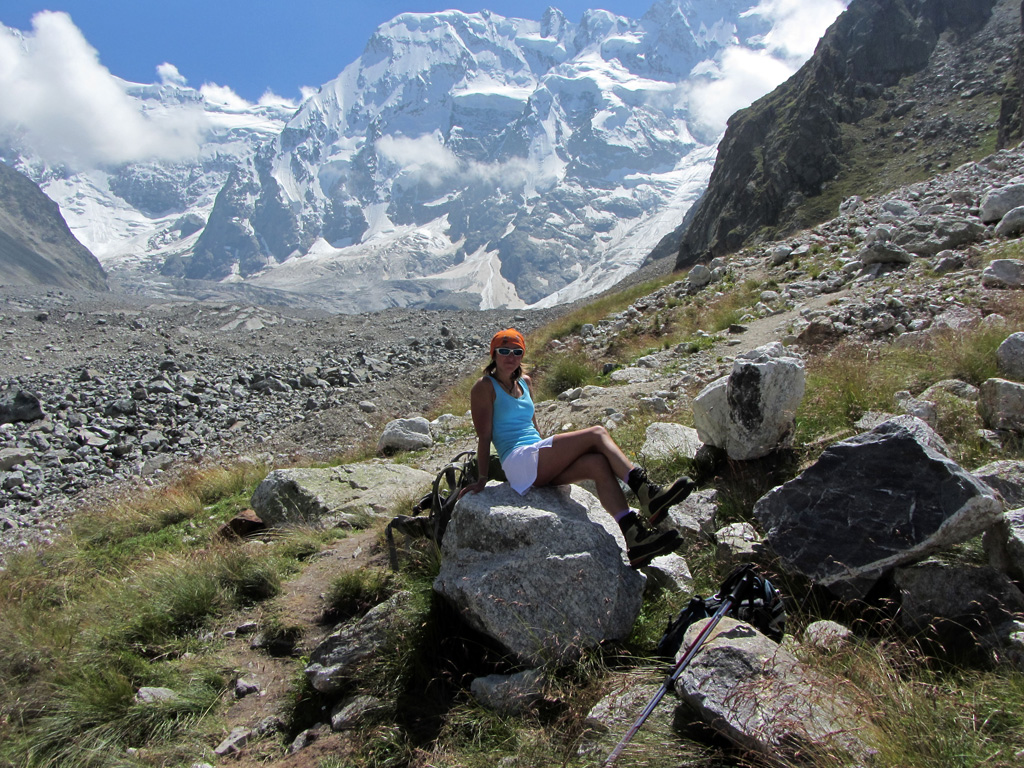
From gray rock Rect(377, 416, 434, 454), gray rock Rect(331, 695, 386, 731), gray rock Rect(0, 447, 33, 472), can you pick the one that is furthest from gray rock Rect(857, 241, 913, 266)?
gray rock Rect(0, 447, 33, 472)

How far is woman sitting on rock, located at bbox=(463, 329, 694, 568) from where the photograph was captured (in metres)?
4.08

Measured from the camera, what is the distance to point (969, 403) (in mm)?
5191

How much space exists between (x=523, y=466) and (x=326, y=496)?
150 inches

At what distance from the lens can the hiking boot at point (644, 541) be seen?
153 inches

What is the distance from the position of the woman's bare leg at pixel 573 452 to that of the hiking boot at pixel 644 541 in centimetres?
43

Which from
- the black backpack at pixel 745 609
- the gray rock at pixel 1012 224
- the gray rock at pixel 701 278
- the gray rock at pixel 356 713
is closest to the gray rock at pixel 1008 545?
the black backpack at pixel 745 609

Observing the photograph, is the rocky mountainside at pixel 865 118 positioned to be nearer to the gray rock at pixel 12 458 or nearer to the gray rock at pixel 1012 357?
the gray rock at pixel 1012 357

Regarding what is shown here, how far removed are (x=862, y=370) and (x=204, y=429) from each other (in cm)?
1310

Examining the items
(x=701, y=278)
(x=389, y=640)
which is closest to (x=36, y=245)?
(x=701, y=278)

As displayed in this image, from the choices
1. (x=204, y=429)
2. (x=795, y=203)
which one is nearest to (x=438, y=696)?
(x=204, y=429)

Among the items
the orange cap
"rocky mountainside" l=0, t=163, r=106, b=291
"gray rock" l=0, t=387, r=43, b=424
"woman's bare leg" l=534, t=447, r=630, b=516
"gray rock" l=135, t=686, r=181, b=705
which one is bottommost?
"gray rock" l=135, t=686, r=181, b=705

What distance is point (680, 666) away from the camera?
3.08 m

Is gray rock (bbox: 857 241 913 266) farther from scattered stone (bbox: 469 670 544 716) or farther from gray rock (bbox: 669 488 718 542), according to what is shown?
scattered stone (bbox: 469 670 544 716)

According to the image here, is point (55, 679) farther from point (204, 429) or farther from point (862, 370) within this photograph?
point (204, 429)
